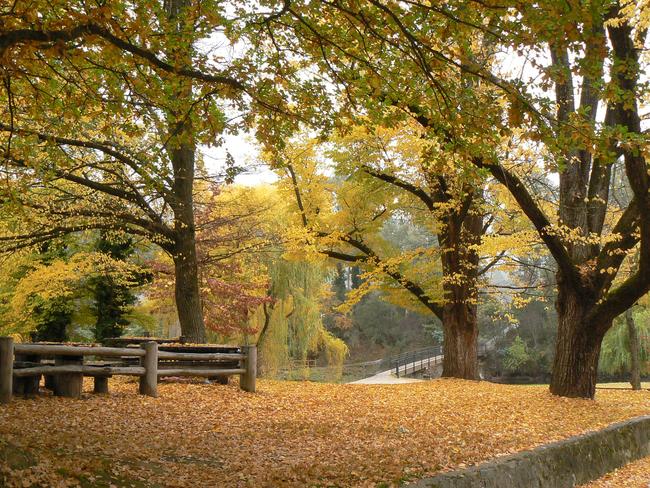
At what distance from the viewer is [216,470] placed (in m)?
5.31

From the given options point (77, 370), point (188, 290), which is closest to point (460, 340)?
point (188, 290)

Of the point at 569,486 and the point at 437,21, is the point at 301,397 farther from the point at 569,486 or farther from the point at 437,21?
the point at 437,21

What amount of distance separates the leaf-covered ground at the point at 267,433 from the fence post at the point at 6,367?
0.19 metres

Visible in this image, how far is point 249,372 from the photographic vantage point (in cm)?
Answer: 1132

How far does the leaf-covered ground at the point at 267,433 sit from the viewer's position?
16.1 ft

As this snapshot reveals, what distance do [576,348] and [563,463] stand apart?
512 cm

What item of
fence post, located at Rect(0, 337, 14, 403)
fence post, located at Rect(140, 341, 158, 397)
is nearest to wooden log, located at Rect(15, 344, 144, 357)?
fence post, located at Rect(140, 341, 158, 397)

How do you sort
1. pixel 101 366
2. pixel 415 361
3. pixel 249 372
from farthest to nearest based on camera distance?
1. pixel 415 361
2. pixel 249 372
3. pixel 101 366

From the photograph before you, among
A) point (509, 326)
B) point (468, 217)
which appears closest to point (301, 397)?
point (468, 217)

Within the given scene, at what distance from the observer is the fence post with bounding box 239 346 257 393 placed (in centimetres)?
1128

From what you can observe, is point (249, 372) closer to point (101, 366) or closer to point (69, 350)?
point (101, 366)

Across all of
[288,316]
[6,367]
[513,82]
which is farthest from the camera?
[288,316]

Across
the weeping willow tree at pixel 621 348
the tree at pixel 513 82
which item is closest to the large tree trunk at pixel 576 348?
the tree at pixel 513 82

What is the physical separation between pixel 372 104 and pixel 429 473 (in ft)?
12.9
